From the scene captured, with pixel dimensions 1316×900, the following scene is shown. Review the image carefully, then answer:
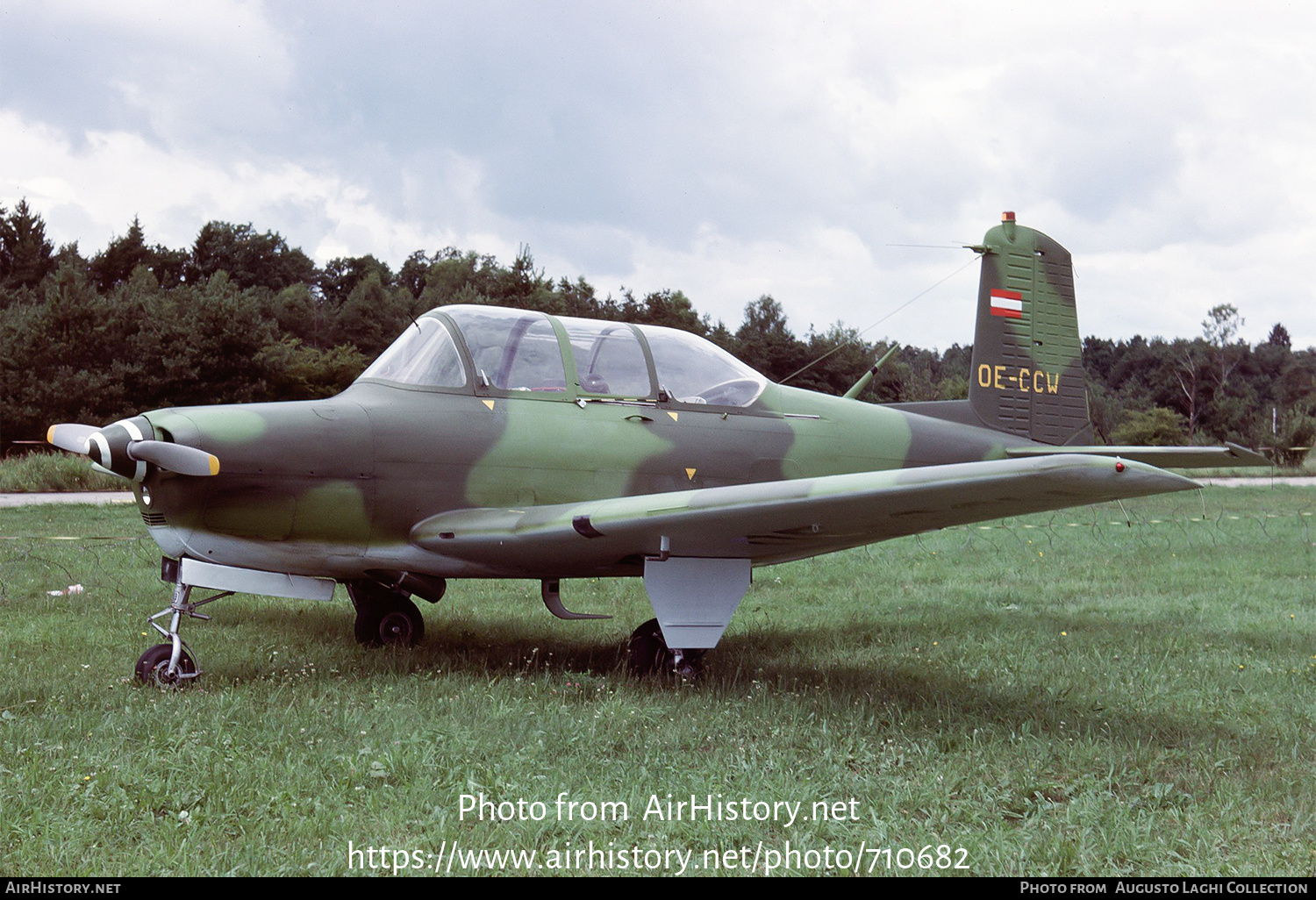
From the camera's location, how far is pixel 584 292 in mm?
41938

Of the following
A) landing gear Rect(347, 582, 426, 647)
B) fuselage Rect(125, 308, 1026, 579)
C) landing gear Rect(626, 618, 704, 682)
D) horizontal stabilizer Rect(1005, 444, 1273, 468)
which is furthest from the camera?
landing gear Rect(347, 582, 426, 647)

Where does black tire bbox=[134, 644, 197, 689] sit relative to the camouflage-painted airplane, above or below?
below

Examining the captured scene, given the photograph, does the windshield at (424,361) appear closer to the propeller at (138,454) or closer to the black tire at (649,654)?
the propeller at (138,454)

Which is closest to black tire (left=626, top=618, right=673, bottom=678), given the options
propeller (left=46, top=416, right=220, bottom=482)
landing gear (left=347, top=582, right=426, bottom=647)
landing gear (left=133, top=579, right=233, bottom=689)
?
landing gear (left=347, top=582, right=426, bottom=647)

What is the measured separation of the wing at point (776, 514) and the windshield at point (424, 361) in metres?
0.85

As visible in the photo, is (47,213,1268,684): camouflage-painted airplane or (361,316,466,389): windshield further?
(361,316,466,389): windshield

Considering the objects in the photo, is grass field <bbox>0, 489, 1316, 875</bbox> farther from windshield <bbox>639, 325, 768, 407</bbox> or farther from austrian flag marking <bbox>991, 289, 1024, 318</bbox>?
austrian flag marking <bbox>991, 289, 1024, 318</bbox>

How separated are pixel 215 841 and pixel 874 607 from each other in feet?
19.2

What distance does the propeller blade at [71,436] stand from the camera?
4.86 meters

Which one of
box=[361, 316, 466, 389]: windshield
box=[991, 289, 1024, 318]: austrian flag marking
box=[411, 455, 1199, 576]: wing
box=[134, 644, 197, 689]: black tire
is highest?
box=[991, 289, 1024, 318]: austrian flag marking

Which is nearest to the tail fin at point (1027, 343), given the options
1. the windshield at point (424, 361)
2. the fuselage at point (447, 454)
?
the fuselage at point (447, 454)

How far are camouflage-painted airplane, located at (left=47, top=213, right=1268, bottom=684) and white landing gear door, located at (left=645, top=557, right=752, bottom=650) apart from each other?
11 mm

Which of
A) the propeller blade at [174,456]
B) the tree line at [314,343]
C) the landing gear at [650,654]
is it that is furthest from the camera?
the tree line at [314,343]

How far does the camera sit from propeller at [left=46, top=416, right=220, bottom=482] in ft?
15.2
